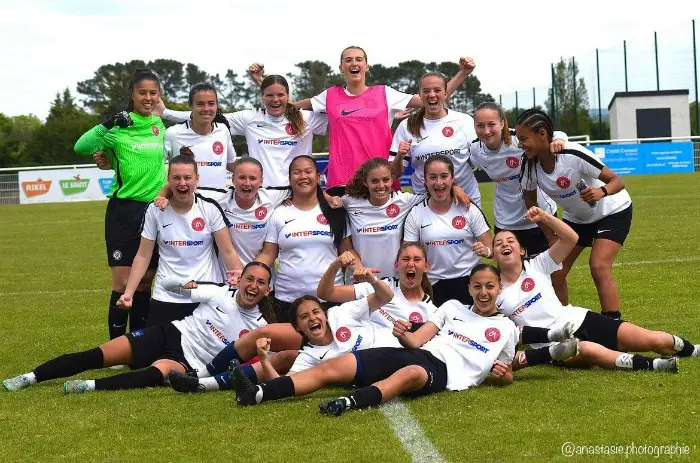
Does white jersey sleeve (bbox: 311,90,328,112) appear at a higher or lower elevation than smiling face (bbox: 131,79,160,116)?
lower

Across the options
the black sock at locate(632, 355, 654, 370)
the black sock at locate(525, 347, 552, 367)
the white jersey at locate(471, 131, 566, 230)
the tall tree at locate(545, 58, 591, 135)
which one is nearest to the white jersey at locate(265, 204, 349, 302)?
the white jersey at locate(471, 131, 566, 230)

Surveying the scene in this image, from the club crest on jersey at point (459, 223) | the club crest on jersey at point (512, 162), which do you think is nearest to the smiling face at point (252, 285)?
the club crest on jersey at point (459, 223)

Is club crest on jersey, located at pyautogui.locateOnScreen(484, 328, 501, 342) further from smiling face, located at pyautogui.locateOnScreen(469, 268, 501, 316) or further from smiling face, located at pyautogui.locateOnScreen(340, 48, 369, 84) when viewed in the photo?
smiling face, located at pyautogui.locateOnScreen(340, 48, 369, 84)

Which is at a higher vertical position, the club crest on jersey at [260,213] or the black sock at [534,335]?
the club crest on jersey at [260,213]

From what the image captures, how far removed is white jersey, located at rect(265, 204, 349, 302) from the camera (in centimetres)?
686

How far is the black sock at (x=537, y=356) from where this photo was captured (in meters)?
5.93

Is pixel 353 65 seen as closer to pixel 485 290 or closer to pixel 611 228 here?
pixel 611 228

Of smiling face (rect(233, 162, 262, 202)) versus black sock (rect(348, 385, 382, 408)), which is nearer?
black sock (rect(348, 385, 382, 408))

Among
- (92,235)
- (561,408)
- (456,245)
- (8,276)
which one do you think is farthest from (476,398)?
(92,235)

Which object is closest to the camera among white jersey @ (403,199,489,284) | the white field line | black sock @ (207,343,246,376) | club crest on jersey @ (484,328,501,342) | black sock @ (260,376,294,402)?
the white field line

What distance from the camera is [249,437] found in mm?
4848

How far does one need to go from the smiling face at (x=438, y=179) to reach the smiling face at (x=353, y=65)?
1.16 metres

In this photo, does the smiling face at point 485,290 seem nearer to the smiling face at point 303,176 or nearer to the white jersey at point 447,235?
the white jersey at point 447,235

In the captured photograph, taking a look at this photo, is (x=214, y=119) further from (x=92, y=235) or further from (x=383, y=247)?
(x=92, y=235)
